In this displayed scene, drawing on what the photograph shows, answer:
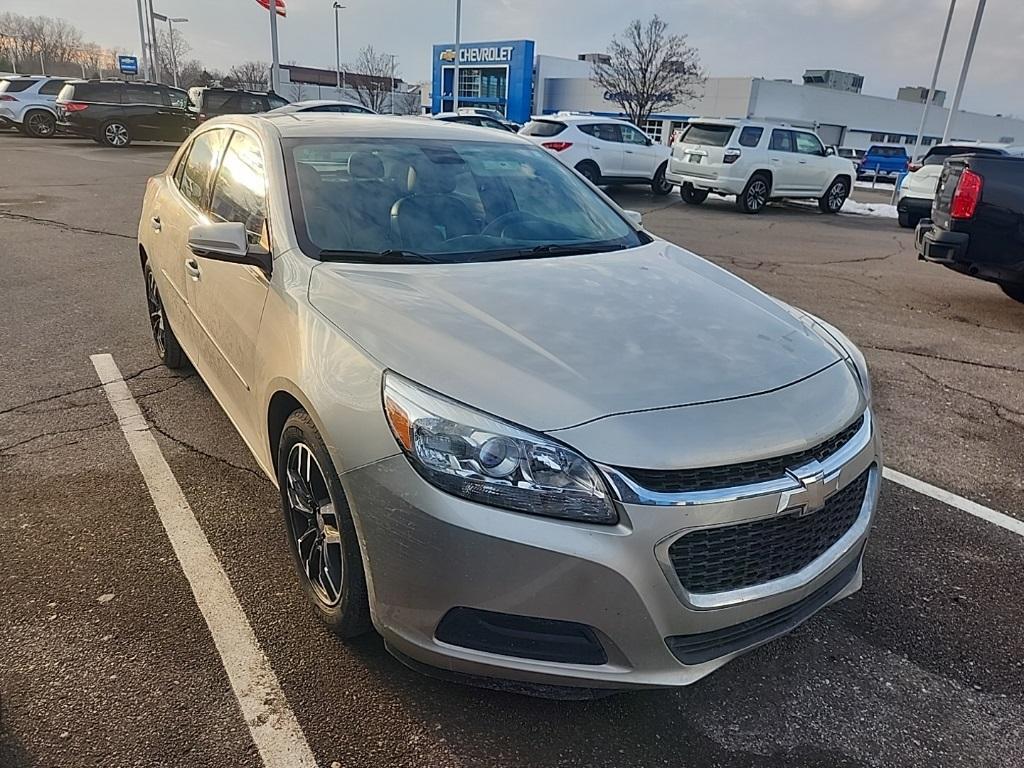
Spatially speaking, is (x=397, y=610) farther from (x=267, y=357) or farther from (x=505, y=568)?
(x=267, y=357)

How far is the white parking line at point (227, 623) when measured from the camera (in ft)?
6.95

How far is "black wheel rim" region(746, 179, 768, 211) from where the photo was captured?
50.6ft

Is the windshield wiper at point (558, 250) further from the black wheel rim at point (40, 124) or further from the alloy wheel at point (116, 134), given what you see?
the black wheel rim at point (40, 124)

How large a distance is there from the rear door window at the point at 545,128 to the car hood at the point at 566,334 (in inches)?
530

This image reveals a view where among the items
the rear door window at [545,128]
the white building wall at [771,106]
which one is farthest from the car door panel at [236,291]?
the white building wall at [771,106]

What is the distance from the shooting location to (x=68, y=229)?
9.99 metres

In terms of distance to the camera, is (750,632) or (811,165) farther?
(811,165)

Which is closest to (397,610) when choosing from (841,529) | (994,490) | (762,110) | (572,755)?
(572,755)

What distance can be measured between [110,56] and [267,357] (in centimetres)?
12232

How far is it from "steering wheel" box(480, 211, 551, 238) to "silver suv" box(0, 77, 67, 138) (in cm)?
2790

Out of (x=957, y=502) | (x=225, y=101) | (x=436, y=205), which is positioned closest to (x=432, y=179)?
(x=436, y=205)

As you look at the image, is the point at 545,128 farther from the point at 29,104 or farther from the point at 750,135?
the point at 29,104

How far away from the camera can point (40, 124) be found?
25.3 m

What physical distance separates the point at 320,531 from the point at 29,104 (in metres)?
29.1
